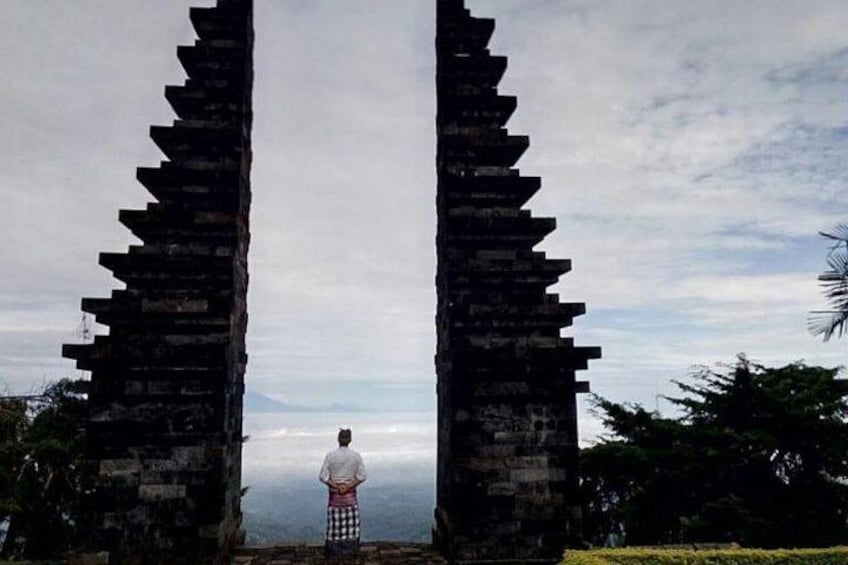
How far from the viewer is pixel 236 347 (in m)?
12.5

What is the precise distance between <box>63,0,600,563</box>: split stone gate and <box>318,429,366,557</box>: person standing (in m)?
1.56

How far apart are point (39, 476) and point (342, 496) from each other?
1004 cm

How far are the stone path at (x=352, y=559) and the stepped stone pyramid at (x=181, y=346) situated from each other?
57 centimetres

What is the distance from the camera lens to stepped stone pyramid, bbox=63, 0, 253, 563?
11.0m

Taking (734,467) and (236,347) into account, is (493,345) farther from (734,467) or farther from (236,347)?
(734,467)

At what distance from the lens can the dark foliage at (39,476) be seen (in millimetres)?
17000

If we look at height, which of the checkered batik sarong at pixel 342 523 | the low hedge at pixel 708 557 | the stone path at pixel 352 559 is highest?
the checkered batik sarong at pixel 342 523

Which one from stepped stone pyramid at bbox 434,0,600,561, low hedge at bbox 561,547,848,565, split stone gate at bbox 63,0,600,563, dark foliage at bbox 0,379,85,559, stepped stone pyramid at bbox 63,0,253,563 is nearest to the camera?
stepped stone pyramid at bbox 63,0,253,563

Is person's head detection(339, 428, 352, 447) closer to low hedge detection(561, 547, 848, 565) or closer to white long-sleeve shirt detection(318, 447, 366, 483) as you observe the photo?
white long-sleeve shirt detection(318, 447, 366, 483)

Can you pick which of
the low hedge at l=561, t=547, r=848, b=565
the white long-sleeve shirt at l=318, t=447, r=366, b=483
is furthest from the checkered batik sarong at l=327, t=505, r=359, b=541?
the low hedge at l=561, t=547, r=848, b=565

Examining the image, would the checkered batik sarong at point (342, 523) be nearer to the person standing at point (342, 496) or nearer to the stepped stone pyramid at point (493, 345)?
the person standing at point (342, 496)

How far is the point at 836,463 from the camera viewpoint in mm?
17703

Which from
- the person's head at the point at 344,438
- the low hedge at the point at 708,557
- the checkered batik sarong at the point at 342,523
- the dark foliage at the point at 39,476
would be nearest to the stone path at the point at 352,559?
the checkered batik sarong at the point at 342,523

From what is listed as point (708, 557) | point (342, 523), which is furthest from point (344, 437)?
point (708, 557)
